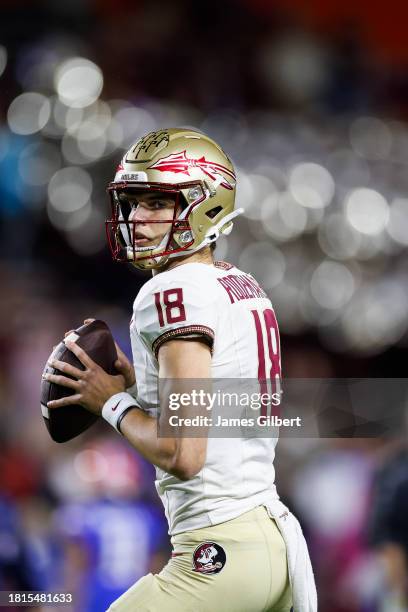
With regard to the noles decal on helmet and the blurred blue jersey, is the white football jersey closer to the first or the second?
the noles decal on helmet

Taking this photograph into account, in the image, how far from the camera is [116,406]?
2.20 meters

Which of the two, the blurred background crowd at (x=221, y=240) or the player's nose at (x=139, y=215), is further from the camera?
the blurred background crowd at (x=221, y=240)

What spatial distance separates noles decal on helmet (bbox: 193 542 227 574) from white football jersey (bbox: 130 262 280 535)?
0.18ft

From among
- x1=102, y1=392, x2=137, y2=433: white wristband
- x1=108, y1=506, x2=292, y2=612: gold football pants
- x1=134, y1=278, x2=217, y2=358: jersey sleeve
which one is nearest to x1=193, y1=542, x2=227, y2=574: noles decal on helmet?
x1=108, y1=506, x2=292, y2=612: gold football pants

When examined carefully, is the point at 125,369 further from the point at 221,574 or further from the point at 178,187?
the point at 221,574

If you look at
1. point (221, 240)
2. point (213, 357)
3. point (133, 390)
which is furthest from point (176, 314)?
point (221, 240)

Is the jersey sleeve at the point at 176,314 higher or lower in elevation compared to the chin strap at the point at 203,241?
lower

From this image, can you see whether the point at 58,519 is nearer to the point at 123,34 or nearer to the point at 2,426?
the point at 2,426

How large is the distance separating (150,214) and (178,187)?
0.10 metres

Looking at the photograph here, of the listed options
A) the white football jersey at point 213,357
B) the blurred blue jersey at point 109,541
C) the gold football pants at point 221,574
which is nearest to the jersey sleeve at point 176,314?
the white football jersey at point 213,357

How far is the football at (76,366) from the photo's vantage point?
7.54 ft

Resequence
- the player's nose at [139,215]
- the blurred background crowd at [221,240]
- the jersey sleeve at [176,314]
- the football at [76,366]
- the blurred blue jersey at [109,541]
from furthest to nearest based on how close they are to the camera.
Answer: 1. the blurred background crowd at [221,240]
2. the blurred blue jersey at [109,541]
3. the player's nose at [139,215]
4. the football at [76,366]
5. the jersey sleeve at [176,314]

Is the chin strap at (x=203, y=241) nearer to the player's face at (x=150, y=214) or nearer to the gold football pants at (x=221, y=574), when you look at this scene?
the player's face at (x=150, y=214)

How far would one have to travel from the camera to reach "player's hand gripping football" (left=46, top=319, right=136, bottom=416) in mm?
2240
